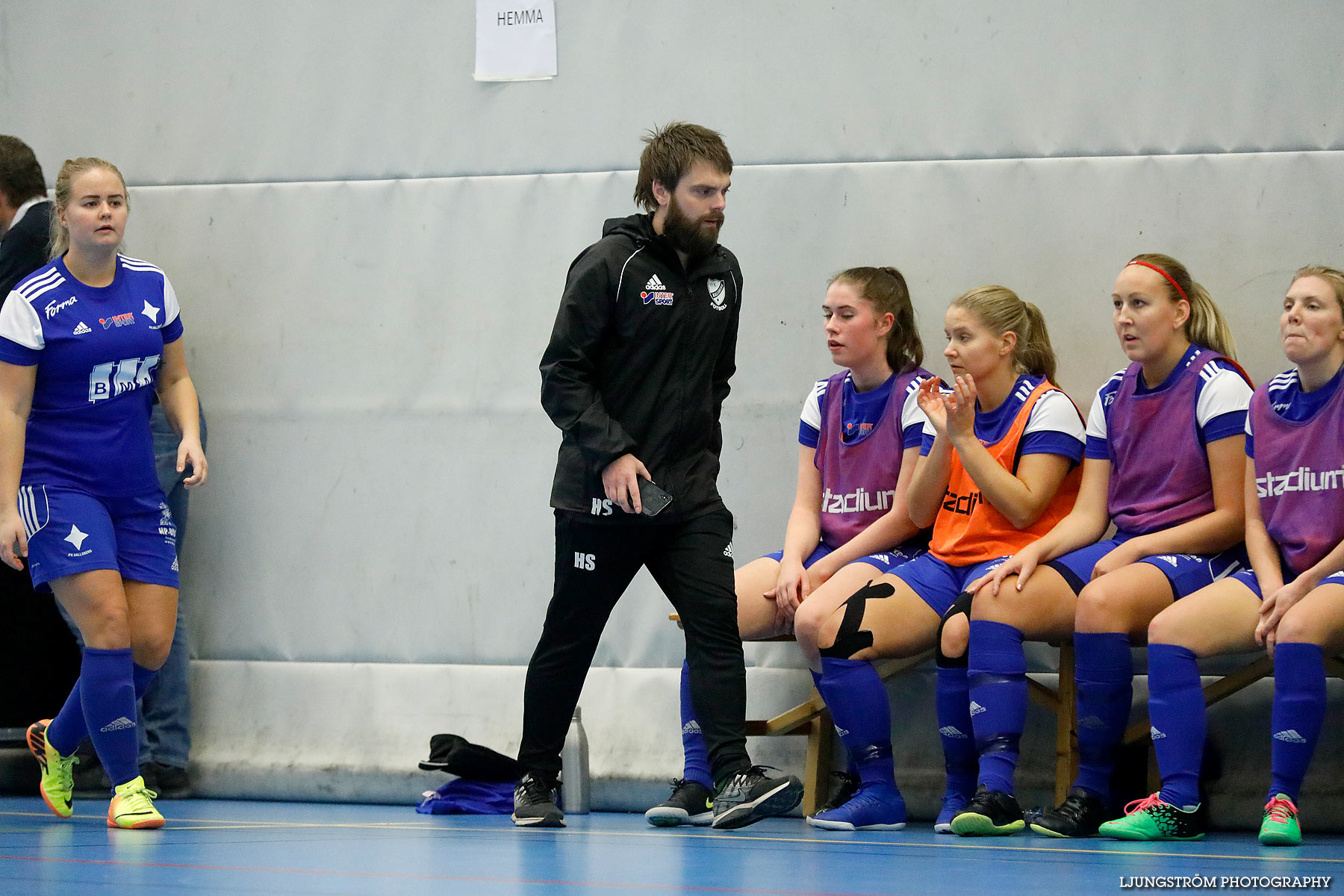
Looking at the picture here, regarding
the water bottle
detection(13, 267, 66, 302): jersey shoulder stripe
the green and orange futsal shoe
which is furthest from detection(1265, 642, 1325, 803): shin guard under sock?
detection(13, 267, 66, 302): jersey shoulder stripe

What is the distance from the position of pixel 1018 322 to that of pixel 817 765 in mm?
1488

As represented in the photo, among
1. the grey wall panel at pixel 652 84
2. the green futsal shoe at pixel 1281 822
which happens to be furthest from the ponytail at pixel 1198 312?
the green futsal shoe at pixel 1281 822

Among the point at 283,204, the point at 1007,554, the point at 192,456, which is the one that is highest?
the point at 283,204

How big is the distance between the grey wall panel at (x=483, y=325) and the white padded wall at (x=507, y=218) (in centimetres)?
1

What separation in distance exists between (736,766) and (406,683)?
1.75 metres

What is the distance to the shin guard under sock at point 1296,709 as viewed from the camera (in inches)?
131

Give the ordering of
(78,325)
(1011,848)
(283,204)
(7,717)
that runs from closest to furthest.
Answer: (1011,848), (78,325), (7,717), (283,204)

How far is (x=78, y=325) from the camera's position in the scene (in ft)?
13.1

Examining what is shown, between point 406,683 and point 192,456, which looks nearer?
point 192,456

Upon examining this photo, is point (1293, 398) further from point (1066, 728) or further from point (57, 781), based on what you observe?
point (57, 781)

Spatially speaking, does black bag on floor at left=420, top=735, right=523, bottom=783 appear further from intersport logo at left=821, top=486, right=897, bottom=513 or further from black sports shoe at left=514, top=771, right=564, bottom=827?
intersport logo at left=821, top=486, right=897, bottom=513

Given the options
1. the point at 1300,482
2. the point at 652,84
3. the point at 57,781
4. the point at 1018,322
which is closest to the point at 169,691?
the point at 57,781

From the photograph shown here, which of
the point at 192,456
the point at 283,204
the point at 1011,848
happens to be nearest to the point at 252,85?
the point at 283,204

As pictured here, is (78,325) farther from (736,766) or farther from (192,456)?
(736,766)
